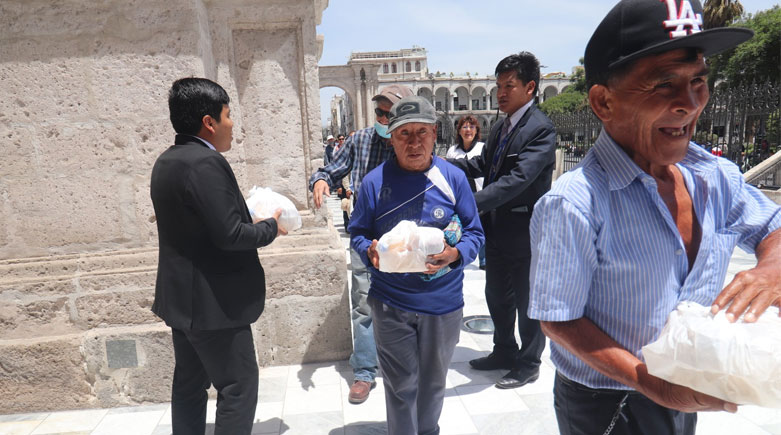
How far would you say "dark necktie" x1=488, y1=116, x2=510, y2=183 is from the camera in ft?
11.5

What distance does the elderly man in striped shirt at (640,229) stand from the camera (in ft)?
3.40

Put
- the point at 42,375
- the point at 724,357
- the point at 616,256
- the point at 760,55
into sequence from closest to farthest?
1. the point at 724,357
2. the point at 616,256
3. the point at 42,375
4. the point at 760,55

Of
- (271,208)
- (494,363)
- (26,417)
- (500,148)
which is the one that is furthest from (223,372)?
(500,148)

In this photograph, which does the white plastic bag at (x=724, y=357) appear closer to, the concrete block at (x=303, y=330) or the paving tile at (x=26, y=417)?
the concrete block at (x=303, y=330)

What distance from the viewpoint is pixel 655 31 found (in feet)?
3.35

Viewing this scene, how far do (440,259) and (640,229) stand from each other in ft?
3.81

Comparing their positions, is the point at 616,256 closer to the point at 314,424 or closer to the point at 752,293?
the point at 752,293

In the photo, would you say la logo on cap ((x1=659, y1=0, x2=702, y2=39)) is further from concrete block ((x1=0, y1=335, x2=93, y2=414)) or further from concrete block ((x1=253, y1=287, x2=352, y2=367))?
concrete block ((x1=0, y1=335, x2=93, y2=414))

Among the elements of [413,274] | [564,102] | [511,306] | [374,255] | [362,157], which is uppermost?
[564,102]

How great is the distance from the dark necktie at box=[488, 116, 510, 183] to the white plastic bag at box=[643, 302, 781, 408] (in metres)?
2.62

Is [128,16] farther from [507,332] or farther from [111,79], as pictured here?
[507,332]

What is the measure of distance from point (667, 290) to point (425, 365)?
1497 millimetres

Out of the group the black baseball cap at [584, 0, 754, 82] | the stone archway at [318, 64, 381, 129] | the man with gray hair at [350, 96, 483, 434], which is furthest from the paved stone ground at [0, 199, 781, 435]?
the stone archway at [318, 64, 381, 129]

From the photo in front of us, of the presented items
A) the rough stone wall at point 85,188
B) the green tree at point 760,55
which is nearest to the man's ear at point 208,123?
the rough stone wall at point 85,188
